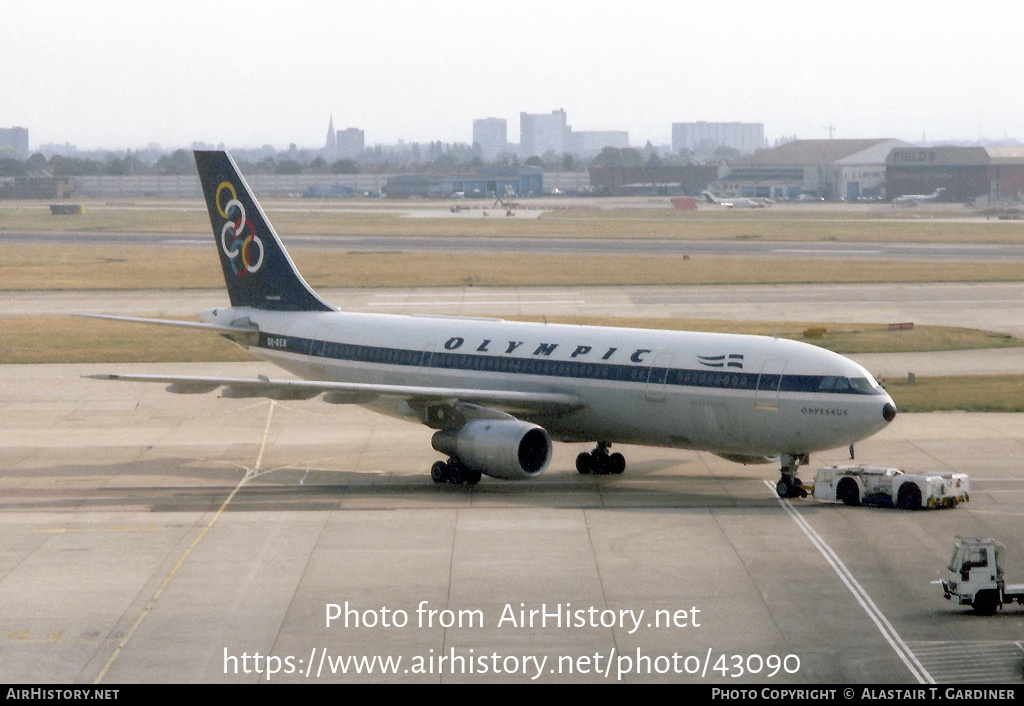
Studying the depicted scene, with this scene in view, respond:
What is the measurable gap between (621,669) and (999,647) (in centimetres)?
646

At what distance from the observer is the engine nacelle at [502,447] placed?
111 ft

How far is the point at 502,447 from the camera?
33.7m

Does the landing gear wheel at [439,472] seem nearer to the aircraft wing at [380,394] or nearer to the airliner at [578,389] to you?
the airliner at [578,389]

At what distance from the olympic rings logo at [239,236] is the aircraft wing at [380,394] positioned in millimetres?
9068

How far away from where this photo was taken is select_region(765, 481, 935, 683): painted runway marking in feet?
67.4

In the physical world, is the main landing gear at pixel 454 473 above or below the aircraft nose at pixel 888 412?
below

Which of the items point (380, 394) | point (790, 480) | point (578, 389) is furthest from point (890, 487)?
point (380, 394)

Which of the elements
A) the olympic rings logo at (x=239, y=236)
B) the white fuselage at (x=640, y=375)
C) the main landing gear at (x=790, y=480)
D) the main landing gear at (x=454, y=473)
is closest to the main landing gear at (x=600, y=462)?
the white fuselage at (x=640, y=375)

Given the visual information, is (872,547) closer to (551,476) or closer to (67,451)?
(551,476)

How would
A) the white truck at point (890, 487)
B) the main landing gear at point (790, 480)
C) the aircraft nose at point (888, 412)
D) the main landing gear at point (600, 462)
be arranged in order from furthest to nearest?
the main landing gear at point (600, 462) < the main landing gear at point (790, 480) < the white truck at point (890, 487) < the aircraft nose at point (888, 412)

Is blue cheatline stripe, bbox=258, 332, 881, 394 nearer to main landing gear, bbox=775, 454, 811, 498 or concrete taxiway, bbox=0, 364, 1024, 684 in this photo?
main landing gear, bbox=775, 454, 811, 498

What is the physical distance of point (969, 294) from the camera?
84250 mm

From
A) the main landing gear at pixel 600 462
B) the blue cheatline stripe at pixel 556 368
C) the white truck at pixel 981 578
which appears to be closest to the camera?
the white truck at pixel 981 578
